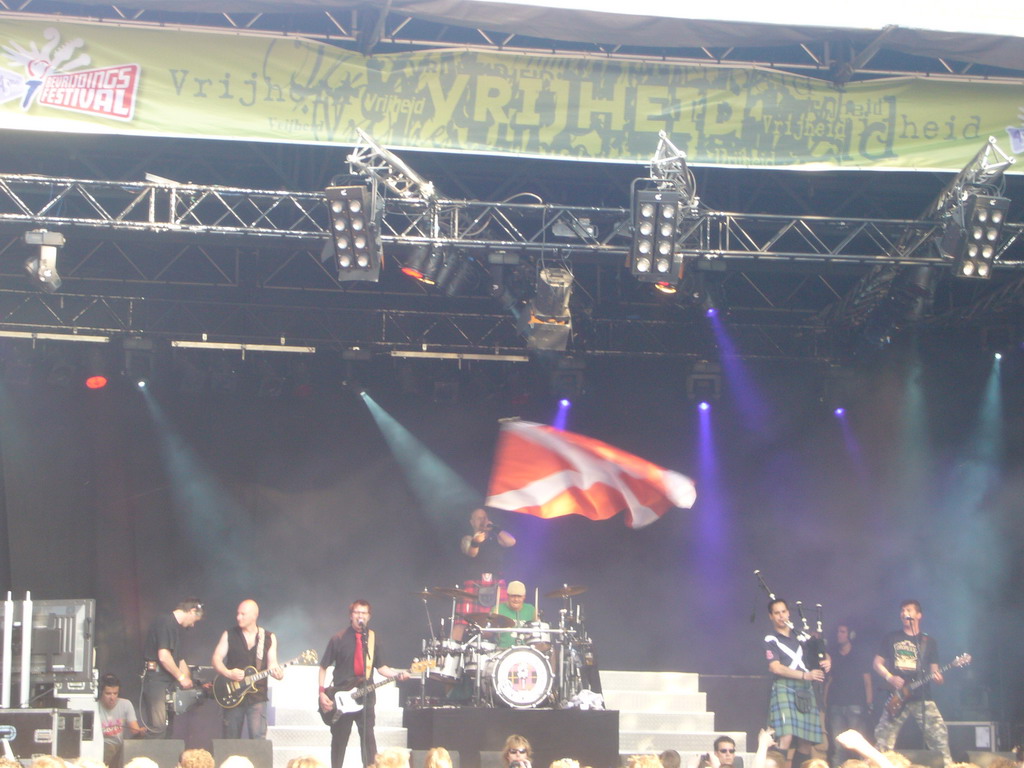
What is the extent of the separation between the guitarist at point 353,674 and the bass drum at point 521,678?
3.23 feet

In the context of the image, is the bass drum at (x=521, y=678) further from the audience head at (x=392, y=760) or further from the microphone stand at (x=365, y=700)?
the audience head at (x=392, y=760)

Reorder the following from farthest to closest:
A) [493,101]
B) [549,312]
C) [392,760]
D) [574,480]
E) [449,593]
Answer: [574,480], [549,312], [449,593], [493,101], [392,760]

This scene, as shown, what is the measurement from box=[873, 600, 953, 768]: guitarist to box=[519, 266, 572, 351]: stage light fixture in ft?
14.0

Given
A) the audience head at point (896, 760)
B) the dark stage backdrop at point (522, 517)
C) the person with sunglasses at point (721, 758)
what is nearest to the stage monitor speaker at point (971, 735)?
the dark stage backdrop at point (522, 517)

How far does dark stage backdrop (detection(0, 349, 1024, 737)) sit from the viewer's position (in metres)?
15.2

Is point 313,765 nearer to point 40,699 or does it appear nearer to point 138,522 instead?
point 40,699

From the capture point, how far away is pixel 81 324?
48.2 ft

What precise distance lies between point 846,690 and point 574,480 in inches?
161

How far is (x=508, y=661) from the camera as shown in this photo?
11.0 metres

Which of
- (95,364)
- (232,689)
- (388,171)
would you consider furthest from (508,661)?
(95,364)

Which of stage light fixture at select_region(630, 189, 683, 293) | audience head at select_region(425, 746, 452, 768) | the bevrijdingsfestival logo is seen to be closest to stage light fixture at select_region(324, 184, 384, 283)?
the bevrijdingsfestival logo

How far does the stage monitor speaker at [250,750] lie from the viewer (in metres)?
7.40

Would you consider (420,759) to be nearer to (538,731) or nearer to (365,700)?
(365,700)

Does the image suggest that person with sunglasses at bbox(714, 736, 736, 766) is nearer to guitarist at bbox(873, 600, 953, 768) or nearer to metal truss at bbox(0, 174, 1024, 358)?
guitarist at bbox(873, 600, 953, 768)
